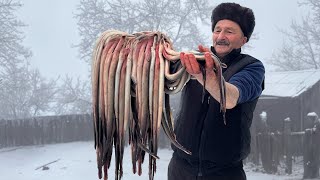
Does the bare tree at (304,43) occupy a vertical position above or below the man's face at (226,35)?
above

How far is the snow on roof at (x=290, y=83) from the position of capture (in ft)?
51.7

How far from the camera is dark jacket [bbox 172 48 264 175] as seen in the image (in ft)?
9.77

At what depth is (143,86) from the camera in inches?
78.2

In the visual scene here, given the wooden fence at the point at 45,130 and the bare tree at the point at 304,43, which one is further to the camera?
the bare tree at the point at 304,43

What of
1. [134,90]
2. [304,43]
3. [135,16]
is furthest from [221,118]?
[304,43]

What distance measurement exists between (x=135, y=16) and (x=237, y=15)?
25.1 metres

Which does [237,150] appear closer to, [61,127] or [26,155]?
[26,155]

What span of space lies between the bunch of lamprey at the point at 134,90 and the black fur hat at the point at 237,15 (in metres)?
0.96

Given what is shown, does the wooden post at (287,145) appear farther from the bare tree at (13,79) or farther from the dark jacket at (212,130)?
the bare tree at (13,79)

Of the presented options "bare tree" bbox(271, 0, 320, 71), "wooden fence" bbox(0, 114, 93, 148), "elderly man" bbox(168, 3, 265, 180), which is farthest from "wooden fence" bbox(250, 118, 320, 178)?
"bare tree" bbox(271, 0, 320, 71)

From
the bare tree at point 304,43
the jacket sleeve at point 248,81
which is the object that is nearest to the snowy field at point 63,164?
the jacket sleeve at point 248,81

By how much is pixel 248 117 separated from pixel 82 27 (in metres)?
27.0

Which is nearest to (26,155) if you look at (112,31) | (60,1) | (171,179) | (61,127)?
(61,127)

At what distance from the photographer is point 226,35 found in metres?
2.91
